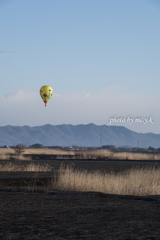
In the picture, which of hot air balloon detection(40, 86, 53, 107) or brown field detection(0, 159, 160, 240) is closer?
brown field detection(0, 159, 160, 240)

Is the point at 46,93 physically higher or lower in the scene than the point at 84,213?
higher

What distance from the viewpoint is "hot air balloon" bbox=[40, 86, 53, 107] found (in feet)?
178

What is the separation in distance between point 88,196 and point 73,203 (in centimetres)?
218

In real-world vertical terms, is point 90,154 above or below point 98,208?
above

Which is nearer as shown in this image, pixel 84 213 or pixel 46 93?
pixel 84 213

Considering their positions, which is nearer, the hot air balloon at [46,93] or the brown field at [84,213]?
the brown field at [84,213]

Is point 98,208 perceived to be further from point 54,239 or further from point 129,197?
point 54,239

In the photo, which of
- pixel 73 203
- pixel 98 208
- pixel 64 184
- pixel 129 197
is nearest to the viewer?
pixel 98 208

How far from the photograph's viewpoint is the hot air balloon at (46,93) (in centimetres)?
5419

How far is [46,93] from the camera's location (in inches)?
2133

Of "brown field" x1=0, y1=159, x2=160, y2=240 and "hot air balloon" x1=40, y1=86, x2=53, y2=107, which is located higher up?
"hot air balloon" x1=40, y1=86, x2=53, y2=107

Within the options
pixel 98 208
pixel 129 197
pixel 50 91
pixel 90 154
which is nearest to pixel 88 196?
pixel 129 197

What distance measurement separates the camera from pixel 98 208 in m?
12.9

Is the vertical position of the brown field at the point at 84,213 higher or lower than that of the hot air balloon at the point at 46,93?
lower
